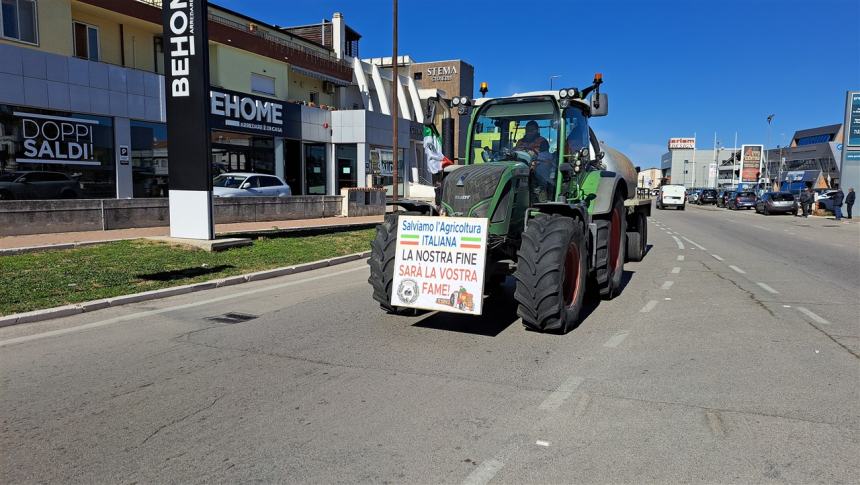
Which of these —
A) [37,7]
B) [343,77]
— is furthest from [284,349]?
[343,77]

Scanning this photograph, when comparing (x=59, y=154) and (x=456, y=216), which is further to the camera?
(x=59, y=154)

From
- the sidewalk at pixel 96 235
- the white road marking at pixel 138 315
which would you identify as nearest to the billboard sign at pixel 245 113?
the sidewalk at pixel 96 235

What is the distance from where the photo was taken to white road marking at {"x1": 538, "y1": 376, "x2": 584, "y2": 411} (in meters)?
4.41

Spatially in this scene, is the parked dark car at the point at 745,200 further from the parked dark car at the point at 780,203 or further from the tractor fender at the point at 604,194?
the tractor fender at the point at 604,194

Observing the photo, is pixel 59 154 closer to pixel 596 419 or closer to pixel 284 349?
pixel 284 349

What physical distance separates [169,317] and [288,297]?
184 cm

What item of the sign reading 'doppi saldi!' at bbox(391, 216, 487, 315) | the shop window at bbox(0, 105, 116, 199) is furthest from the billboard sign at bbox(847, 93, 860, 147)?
the shop window at bbox(0, 105, 116, 199)

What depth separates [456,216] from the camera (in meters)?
6.52

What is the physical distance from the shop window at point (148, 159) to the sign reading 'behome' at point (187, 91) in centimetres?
975

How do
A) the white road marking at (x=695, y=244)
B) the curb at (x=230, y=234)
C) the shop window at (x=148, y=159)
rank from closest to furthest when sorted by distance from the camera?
the curb at (x=230, y=234)
the white road marking at (x=695, y=244)
the shop window at (x=148, y=159)

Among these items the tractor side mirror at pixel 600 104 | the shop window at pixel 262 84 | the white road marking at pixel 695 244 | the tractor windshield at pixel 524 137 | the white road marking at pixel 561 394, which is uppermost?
the shop window at pixel 262 84

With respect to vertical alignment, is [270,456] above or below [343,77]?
below

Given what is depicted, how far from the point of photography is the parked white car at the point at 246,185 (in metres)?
20.7

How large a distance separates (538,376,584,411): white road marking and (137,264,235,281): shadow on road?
7040mm
